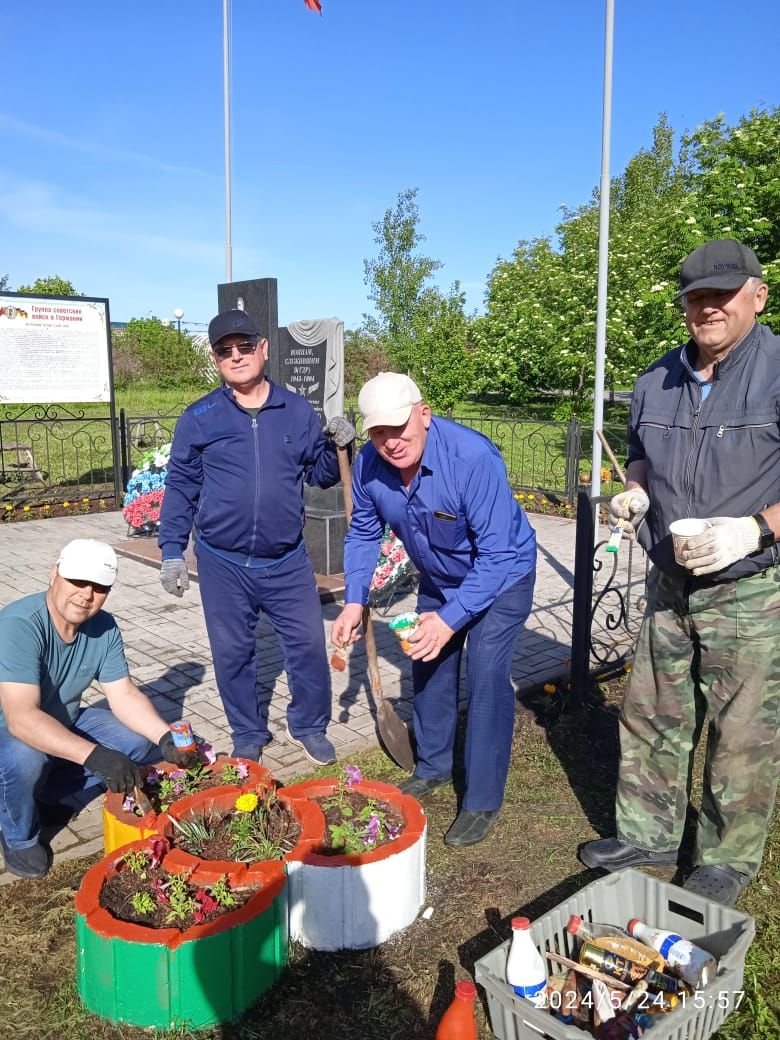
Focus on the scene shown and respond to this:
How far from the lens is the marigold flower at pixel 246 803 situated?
278cm

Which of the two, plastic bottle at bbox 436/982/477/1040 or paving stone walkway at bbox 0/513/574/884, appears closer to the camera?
plastic bottle at bbox 436/982/477/1040

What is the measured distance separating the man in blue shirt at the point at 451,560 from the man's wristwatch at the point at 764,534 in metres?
0.86

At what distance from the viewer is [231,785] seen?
299 cm

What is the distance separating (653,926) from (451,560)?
1.42m

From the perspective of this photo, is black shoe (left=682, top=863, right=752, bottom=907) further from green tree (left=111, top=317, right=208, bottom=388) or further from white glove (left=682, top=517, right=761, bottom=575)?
green tree (left=111, top=317, right=208, bottom=388)

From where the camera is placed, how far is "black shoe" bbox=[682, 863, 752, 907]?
2.79 m

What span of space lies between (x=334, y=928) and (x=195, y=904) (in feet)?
1.66

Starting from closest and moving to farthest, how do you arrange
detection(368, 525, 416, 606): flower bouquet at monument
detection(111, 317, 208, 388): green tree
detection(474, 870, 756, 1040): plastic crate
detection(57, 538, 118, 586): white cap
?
1. detection(474, 870, 756, 1040): plastic crate
2. detection(57, 538, 118, 586): white cap
3. detection(368, 525, 416, 606): flower bouquet at monument
4. detection(111, 317, 208, 388): green tree

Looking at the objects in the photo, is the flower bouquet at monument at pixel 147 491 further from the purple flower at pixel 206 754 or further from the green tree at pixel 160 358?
the green tree at pixel 160 358

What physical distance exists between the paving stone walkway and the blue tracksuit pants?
24 centimetres

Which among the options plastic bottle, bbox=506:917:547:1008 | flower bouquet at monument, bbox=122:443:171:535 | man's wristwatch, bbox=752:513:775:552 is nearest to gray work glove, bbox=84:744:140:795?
plastic bottle, bbox=506:917:547:1008

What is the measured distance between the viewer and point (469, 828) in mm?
3311

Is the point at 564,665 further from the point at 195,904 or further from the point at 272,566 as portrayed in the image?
the point at 195,904

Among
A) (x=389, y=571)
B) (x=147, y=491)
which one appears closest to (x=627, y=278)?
(x=147, y=491)
